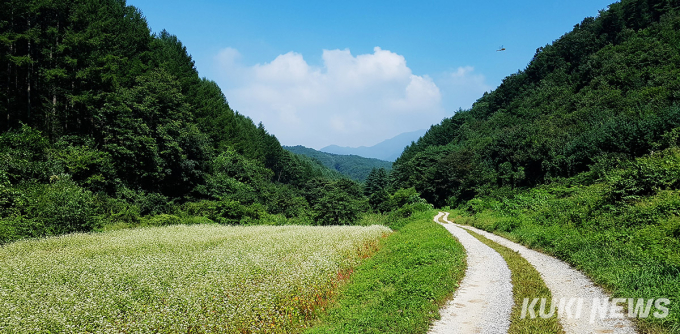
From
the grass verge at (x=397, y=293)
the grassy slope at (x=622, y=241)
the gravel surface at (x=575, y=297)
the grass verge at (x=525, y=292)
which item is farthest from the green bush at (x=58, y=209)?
the grassy slope at (x=622, y=241)

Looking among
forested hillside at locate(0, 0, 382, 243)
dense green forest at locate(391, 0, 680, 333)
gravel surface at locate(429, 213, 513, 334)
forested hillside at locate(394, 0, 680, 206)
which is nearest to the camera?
gravel surface at locate(429, 213, 513, 334)

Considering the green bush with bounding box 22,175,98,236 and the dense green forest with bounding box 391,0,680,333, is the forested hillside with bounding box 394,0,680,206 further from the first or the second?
the green bush with bounding box 22,175,98,236

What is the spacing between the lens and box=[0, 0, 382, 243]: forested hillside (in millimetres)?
21594

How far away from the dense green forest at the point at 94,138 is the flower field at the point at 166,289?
7.65 metres

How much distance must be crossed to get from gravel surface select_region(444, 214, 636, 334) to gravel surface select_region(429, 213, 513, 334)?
1005 millimetres

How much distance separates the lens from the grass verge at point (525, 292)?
20.5 ft

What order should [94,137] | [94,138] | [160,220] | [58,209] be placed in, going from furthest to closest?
[94,137] < [94,138] < [160,220] < [58,209]

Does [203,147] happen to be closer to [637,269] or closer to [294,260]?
[294,260]

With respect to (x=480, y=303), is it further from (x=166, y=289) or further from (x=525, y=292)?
(x=166, y=289)

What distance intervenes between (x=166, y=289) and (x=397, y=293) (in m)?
6.82

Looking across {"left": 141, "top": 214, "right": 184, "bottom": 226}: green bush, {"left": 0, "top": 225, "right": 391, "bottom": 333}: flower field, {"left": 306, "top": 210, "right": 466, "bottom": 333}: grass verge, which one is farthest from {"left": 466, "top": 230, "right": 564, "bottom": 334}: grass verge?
{"left": 141, "top": 214, "right": 184, "bottom": 226}: green bush

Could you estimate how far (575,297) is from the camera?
25.6 ft

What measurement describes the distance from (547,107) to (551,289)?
266 feet

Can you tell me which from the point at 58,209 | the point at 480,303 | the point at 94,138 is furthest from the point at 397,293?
the point at 94,138
